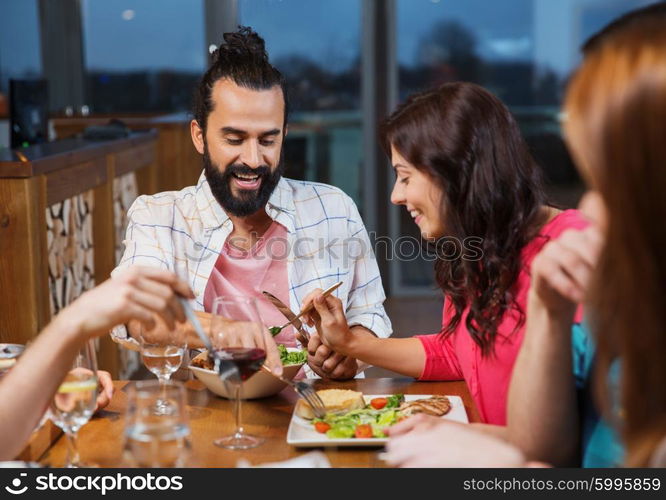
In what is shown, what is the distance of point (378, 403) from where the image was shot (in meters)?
1.74

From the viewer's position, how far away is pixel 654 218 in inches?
37.8

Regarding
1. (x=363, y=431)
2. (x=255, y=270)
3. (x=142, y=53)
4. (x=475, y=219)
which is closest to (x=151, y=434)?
(x=363, y=431)

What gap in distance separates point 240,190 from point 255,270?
24cm

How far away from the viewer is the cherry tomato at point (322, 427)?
160cm

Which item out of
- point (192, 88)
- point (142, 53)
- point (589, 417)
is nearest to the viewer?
point (589, 417)

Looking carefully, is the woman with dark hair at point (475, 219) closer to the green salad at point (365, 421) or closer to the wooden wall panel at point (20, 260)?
the green salad at point (365, 421)

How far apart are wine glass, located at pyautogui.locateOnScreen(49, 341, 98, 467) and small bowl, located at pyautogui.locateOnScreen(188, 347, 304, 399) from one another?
0.42 m

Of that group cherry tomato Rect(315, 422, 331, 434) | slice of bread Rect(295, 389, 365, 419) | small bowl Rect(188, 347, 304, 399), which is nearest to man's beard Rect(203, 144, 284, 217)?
small bowl Rect(188, 347, 304, 399)

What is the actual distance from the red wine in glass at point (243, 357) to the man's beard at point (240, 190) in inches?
40.3

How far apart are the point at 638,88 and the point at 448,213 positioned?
103cm

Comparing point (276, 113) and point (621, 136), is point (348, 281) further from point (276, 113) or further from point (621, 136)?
point (621, 136)

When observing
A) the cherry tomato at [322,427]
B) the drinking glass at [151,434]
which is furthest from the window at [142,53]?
the drinking glass at [151,434]

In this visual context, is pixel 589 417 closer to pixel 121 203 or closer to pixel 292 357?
pixel 292 357

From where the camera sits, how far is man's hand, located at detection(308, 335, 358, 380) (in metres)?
2.01
